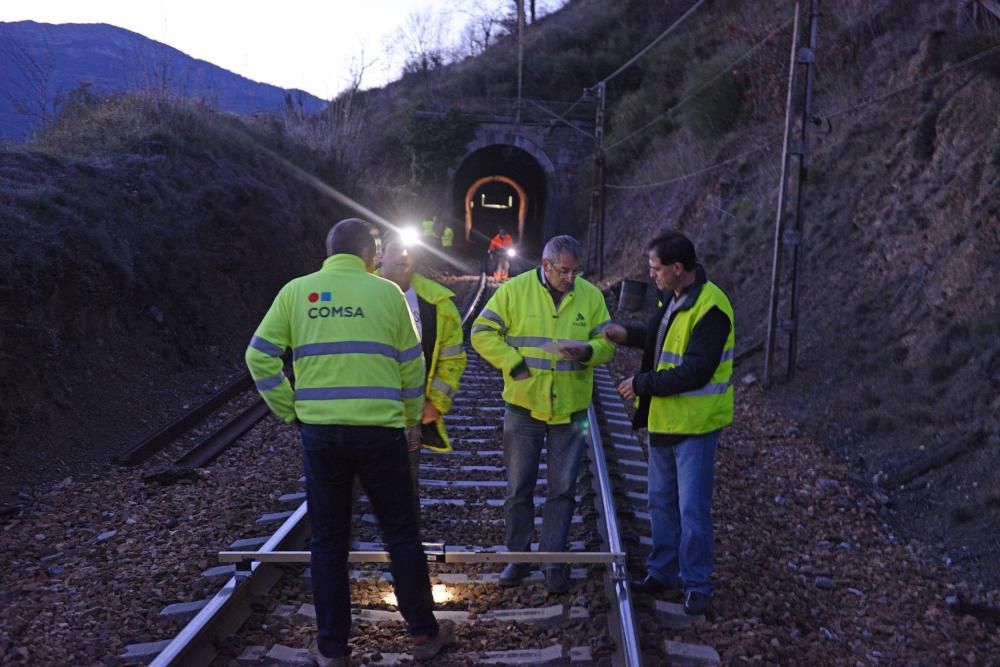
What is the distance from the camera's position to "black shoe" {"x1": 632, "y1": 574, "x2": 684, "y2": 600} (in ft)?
16.1

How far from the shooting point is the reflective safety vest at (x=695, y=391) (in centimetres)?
466

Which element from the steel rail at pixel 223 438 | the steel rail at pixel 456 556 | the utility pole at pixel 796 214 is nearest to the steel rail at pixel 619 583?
the steel rail at pixel 456 556

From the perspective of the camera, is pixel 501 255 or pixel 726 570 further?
pixel 501 255

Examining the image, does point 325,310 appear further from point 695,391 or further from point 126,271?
point 126,271

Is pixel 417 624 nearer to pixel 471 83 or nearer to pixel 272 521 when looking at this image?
pixel 272 521

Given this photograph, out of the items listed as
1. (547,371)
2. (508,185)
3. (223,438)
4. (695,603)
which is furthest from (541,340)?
(508,185)

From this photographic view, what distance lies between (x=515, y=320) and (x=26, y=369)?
5.16m

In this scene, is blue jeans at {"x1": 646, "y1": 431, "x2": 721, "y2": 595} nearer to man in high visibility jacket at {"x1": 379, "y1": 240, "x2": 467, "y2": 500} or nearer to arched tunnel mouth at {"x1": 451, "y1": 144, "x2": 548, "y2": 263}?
man in high visibility jacket at {"x1": 379, "y1": 240, "x2": 467, "y2": 500}

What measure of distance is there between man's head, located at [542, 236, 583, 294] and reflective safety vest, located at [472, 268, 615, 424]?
70mm

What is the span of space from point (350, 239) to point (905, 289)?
8436 mm

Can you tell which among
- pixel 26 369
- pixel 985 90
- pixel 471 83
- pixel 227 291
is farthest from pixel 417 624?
pixel 471 83

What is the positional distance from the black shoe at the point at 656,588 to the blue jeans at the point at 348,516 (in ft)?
4.04

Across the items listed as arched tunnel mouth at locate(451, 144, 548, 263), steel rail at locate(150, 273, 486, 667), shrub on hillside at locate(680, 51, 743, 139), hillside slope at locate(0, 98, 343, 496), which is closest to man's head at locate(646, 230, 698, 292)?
steel rail at locate(150, 273, 486, 667)

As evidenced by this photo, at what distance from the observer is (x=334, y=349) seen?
159 inches
